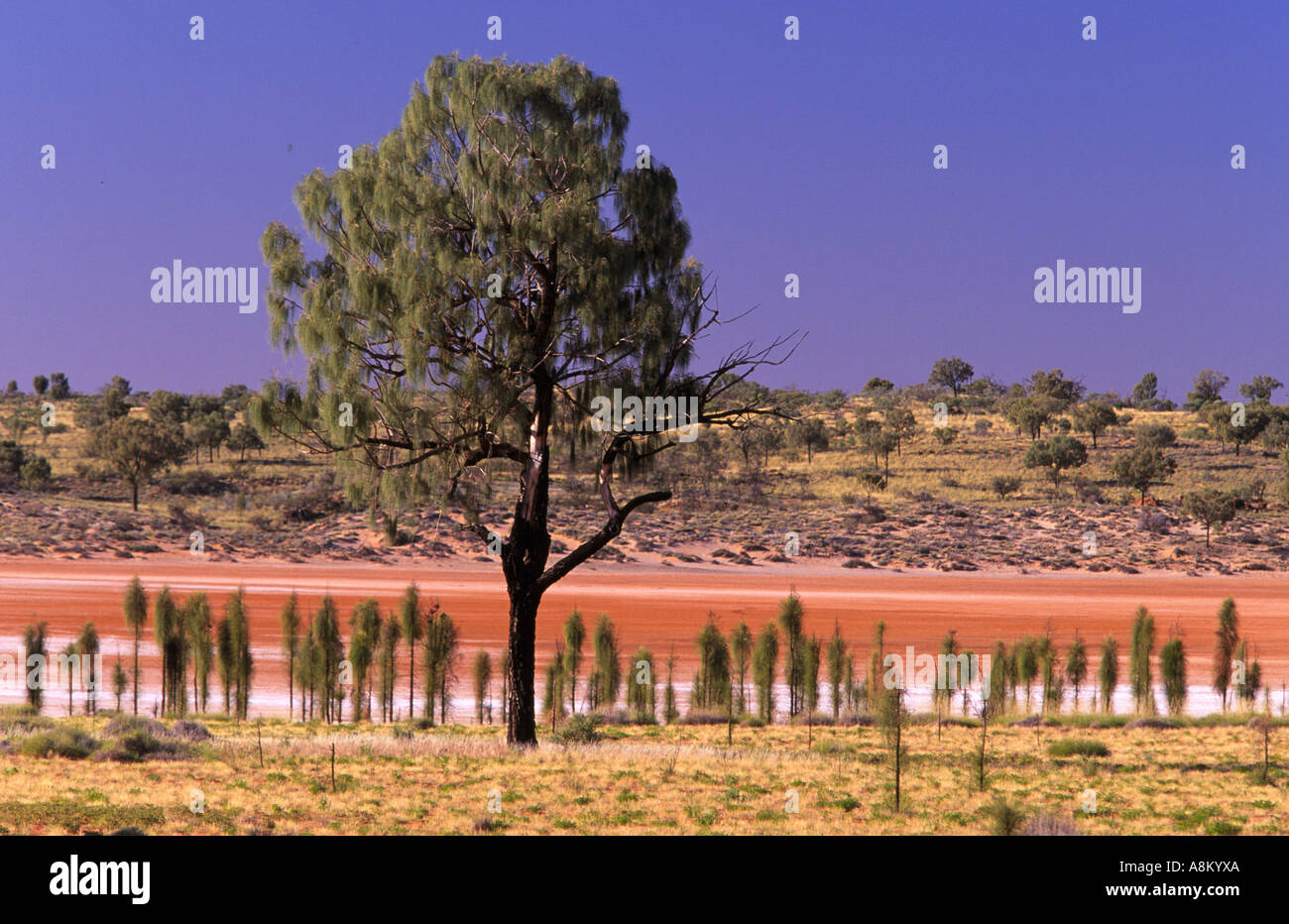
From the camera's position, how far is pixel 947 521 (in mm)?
68625

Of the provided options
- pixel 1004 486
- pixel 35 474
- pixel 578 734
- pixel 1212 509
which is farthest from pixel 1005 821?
pixel 35 474

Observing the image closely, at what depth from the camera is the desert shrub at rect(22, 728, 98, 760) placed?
51.0 ft

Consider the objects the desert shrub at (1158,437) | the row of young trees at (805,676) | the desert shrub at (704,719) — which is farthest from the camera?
the desert shrub at (1158,437)

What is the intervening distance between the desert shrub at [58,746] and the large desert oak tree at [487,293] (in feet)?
16.5

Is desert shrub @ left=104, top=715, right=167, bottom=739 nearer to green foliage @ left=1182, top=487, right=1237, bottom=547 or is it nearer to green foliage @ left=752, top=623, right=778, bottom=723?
green foliage @ left=752, top=623, right=778, bottom=723

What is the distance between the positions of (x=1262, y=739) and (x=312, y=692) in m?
17.7

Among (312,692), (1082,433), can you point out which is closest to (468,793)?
(312,692)

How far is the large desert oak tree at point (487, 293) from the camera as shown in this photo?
53.1ft

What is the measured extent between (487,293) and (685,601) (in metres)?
29.8

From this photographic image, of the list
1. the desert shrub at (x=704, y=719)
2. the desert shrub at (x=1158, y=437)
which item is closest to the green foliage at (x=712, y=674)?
the desert shrub at (x=704, y=719)

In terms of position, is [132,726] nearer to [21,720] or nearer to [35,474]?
[21,720]

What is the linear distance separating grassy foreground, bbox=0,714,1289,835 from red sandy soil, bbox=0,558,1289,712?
9.24 m

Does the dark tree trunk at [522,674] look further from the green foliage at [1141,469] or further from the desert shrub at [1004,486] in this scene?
the green foliage at [1141,469]
